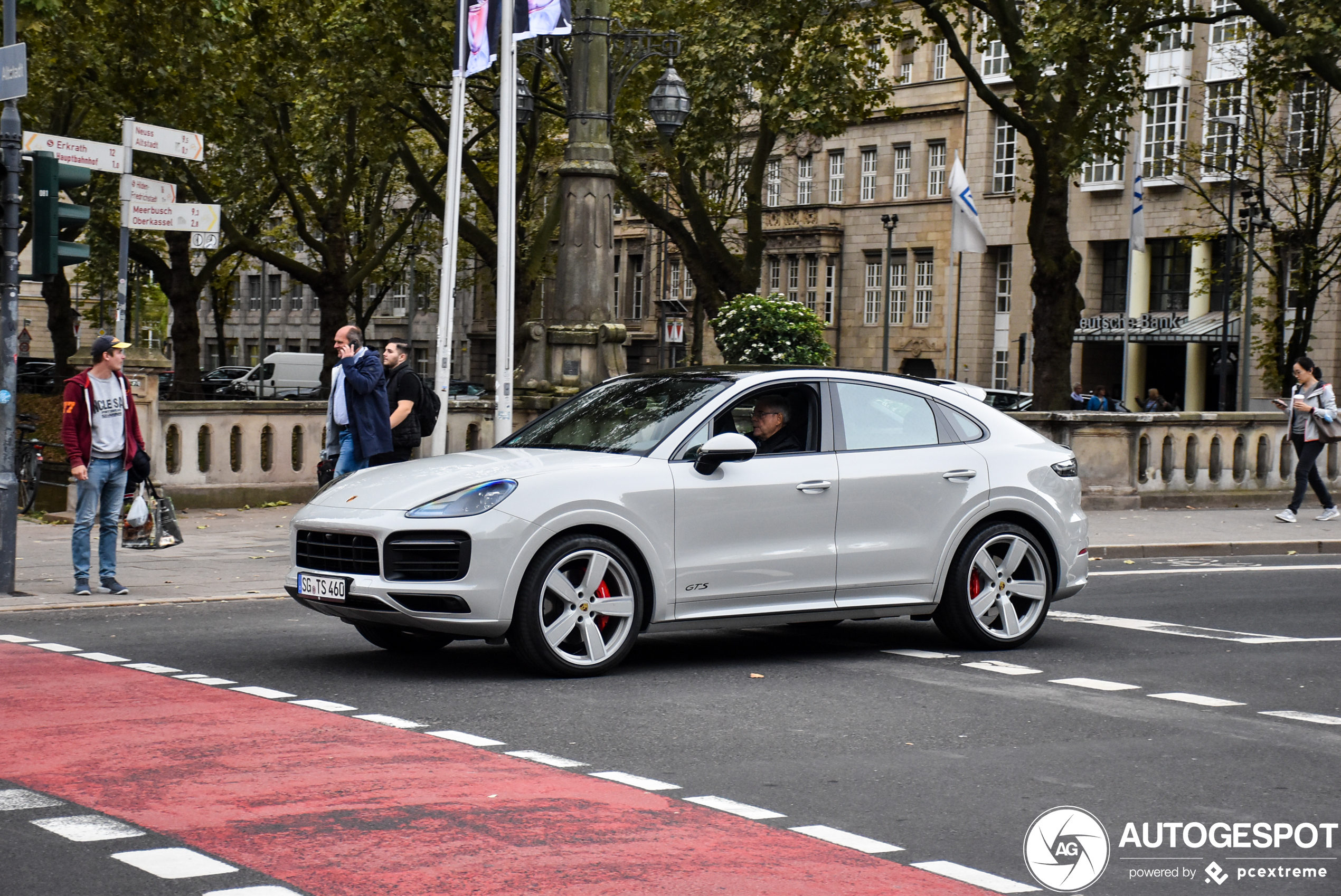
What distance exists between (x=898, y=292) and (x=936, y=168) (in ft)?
14.9

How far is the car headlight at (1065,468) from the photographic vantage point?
35.5 feet

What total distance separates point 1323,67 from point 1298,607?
13534 millimetres

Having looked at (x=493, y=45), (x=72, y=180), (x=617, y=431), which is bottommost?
(x=617, y=431)

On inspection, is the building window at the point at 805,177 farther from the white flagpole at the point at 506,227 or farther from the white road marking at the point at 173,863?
the white road marking at the point at 173,863

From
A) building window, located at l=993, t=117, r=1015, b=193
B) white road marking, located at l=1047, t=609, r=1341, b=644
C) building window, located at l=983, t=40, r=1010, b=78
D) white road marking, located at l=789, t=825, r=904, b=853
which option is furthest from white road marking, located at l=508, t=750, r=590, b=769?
building window, located at l=993, t=117, r=1015, b=193

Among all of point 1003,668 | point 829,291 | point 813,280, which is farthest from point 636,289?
point 1003,668

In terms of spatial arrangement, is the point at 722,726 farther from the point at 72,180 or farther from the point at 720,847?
the point at 72,180

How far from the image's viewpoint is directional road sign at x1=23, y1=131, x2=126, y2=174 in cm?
1343

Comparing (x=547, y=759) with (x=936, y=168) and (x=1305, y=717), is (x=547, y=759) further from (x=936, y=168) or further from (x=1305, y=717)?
(x=936, y=168)

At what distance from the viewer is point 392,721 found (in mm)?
8008

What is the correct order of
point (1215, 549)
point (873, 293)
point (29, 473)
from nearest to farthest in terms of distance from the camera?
point (1215, 549), point (29, 473), point (873, 293)

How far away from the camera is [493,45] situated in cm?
1802

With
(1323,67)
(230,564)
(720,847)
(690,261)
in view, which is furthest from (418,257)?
(720,847)

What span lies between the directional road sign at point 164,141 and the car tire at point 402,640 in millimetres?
7143
